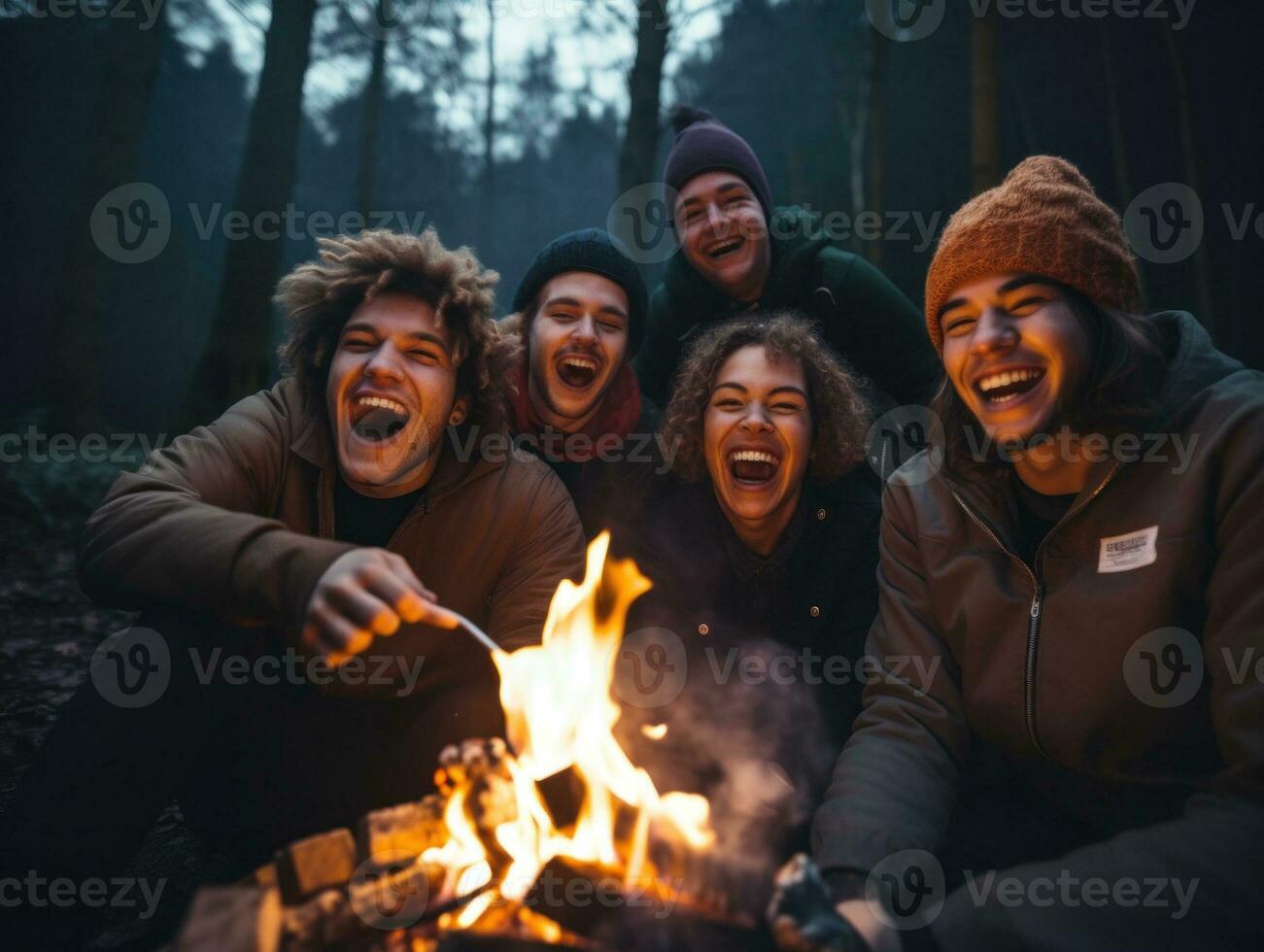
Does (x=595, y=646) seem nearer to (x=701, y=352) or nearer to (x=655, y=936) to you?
(x=655, y=936)

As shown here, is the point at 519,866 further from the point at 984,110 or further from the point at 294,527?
the point at 984,110

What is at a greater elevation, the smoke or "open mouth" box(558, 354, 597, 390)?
"open mouth" box(558, 354, 597, 390)

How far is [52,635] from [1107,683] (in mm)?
6820

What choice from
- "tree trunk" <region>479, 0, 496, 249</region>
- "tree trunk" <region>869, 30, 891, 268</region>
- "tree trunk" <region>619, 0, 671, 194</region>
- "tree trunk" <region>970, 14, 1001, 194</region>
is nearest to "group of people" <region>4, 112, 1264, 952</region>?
"tree trunk" <region>970, 14, 1001, 194</region>

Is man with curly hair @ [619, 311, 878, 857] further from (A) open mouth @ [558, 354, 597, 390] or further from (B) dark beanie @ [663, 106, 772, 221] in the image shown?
(B) dark beanie @ [663, 106, 772, 221]

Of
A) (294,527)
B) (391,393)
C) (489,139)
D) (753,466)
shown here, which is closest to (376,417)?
(391,393)

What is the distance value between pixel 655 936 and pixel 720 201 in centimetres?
487

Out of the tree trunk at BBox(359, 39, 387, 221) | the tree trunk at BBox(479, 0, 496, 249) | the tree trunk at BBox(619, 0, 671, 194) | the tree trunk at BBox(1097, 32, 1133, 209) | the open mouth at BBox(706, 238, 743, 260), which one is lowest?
the open mouth at BBox(706, 238, 743, 260)

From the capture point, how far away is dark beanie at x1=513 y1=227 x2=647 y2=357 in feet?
15.6

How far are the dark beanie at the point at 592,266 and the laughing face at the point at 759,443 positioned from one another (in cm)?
133

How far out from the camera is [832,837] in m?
2.25

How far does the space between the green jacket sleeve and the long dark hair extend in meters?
2.40

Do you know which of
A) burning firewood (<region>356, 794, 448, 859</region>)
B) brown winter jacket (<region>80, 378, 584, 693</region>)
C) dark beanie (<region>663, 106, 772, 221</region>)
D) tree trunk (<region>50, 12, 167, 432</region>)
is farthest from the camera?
tree trunk (<region>50, 12, 167, 432</region>)

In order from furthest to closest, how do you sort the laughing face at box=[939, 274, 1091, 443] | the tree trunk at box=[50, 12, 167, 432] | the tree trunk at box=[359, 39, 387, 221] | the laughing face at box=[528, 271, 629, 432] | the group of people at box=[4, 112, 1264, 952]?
the tree trunk at box=[359, 39, 387, 221], the tree trunk at box=[50, 12, 167, 432], the laughing face at box=[528, 271, 629, 432], the laughing face at box=[939, 274, 1091, 443], the group of people at box=[4, 112, 1264, 952]
